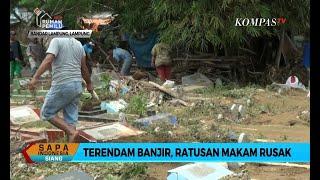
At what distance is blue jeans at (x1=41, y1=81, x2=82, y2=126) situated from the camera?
4.80m

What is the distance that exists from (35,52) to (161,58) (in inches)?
39.3

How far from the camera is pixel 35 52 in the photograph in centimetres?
473

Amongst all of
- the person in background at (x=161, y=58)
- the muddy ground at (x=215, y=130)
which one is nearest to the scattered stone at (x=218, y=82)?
the muddy ground at (x=215, y=130)

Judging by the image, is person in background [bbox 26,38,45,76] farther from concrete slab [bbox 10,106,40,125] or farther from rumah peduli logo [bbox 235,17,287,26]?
rumah peduli logo [bbox 235,17,287,26]

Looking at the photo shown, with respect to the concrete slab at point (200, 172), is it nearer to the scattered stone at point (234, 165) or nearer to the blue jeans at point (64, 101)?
the scattered stone at point (234, 165)

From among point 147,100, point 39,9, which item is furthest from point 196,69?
point 39,9

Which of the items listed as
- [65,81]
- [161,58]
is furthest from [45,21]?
[161,58]

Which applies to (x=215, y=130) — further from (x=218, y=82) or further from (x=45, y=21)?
(x=45, y=21)

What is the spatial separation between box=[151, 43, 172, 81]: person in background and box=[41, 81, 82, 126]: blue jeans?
634 mm

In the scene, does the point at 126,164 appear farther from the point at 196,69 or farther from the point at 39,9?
the point at 39,9

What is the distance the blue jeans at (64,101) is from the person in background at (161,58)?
0.63 meters

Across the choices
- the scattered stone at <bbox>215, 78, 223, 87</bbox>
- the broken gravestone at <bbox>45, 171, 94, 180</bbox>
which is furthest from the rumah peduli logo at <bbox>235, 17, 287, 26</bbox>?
the broken gravestone at <bbox>45, 171, 94, 180</bbox>

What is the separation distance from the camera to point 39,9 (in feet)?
15.4

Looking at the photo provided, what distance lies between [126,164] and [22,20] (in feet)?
4.60
